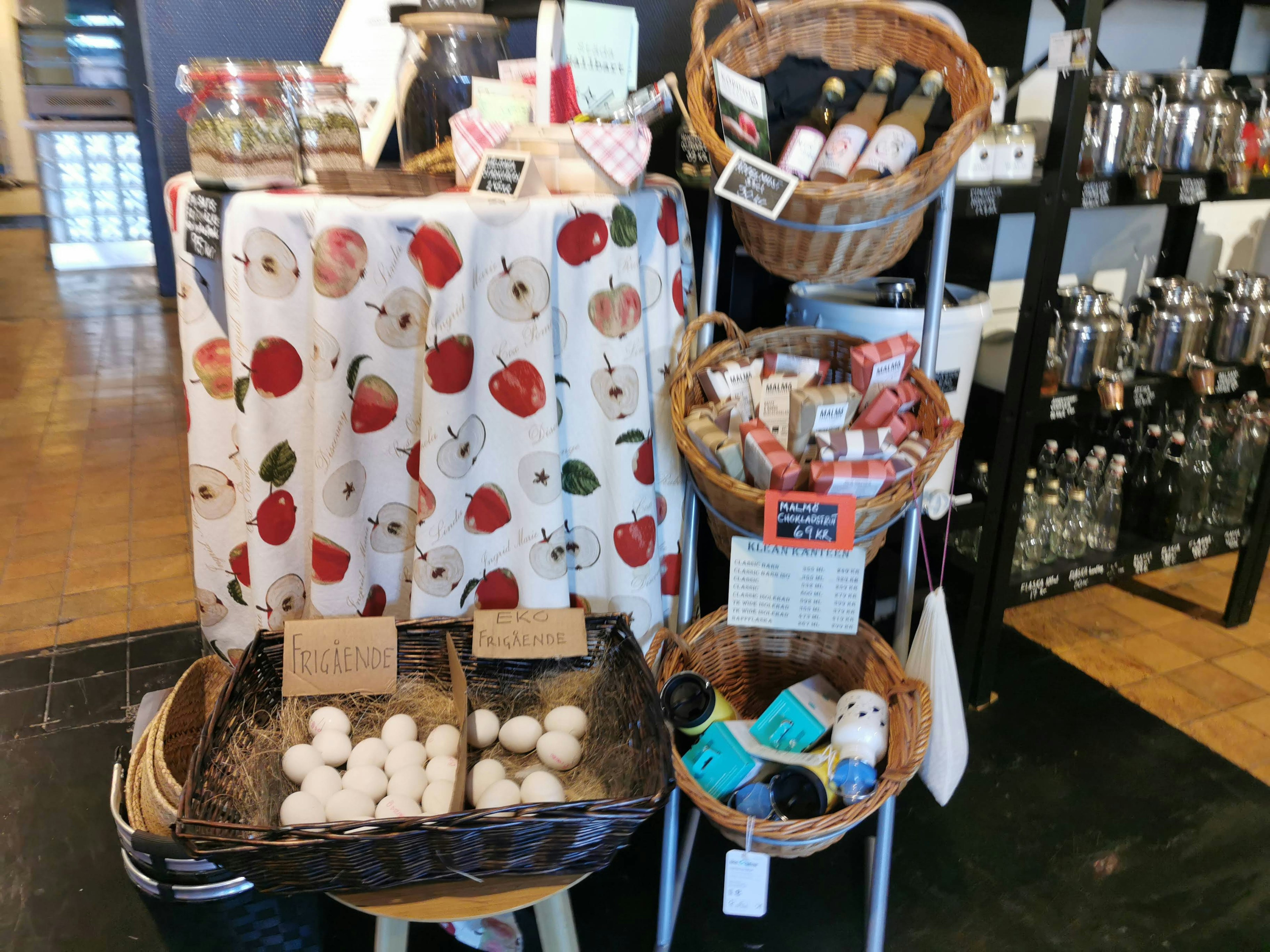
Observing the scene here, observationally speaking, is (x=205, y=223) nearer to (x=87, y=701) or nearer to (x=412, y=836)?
(x=412, y=836)

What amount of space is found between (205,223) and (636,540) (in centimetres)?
76

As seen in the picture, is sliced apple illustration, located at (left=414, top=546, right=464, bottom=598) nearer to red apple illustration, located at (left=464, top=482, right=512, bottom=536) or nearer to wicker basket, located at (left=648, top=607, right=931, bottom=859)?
red apple illustration, located at (left=464, top=482, right=512, bottom=536)

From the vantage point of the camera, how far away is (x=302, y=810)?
1.18 metres

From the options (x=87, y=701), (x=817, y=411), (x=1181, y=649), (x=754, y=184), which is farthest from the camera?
(x=1181, y=649)

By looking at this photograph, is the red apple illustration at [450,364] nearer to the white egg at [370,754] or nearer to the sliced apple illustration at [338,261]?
the sliced apple illustration at [338,261]

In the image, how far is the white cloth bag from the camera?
58.0 inches

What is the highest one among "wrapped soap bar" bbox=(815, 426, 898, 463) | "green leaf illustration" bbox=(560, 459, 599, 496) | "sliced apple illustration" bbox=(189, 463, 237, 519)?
"wrapped soap bar" bbox=(815, 426, 898, 463)

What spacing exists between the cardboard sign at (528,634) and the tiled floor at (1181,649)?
4.83 feet

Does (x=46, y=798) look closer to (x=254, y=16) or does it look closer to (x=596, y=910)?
(x=596, y=910)

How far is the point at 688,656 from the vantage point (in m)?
1.47

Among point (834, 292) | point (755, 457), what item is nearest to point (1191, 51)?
point (834, 292)

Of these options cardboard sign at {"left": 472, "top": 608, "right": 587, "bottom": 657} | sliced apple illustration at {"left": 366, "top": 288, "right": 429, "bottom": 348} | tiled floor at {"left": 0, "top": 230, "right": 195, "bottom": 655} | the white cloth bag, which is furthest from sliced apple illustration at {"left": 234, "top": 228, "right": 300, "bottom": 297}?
tiled floor at {"left": 0, "top": 230, "right": 195, "bottom": 655}

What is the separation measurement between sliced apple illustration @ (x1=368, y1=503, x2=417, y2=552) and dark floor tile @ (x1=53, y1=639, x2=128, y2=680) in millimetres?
1260

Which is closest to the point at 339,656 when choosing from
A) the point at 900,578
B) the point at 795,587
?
the point at 795,587
